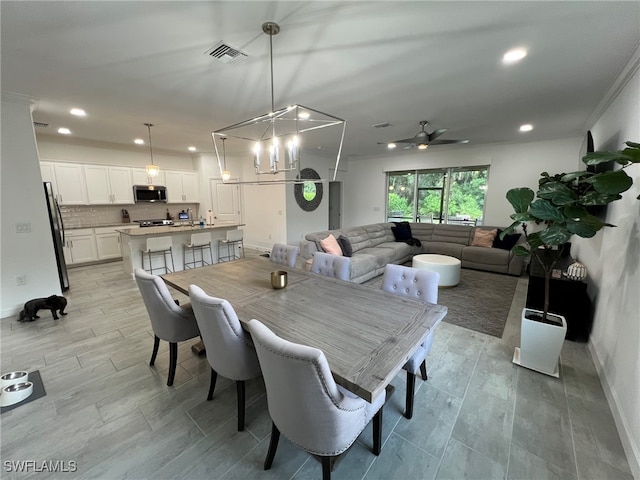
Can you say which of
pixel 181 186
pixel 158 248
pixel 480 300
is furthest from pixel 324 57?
pixel 181 186

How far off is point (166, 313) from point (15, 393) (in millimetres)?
1164

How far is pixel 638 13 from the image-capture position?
5.47ft

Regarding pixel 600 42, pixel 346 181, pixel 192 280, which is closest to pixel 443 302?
pixel 600 42

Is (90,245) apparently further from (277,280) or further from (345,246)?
(277,280)

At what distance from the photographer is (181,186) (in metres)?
6.95

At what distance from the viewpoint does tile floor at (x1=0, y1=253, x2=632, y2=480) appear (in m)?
1.42

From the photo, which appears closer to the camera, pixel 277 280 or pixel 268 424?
pixel 268 424

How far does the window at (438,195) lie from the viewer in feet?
20.4

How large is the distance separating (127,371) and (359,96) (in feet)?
12.1

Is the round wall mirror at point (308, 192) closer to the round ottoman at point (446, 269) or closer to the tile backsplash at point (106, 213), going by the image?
the tile backsplash at point (106, 213)

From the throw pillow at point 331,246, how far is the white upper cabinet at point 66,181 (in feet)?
17.5

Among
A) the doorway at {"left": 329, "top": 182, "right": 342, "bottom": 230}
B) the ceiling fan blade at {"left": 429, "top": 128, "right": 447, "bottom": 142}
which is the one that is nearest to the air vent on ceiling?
the ceiling fan blade at {"left": 429, "top": 128, "right": 447, "bottom": 142}

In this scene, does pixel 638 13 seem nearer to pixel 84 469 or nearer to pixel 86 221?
pixel 84 469

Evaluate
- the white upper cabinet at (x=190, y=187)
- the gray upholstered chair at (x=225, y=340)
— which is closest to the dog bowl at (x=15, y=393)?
the gray upholstered chair at (x=225, y=340)
